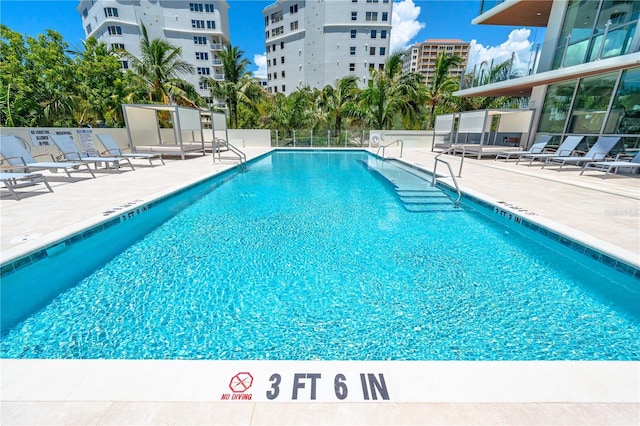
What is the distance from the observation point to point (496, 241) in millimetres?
5004

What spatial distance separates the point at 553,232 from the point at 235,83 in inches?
923

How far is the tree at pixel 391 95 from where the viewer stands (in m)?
19.9

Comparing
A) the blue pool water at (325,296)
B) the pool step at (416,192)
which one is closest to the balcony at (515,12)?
the pool step at (416,192)

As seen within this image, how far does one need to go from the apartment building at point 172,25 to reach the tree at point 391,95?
2514cm

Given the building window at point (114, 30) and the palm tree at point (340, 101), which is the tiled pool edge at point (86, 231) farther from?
the building window at point (114, 30)

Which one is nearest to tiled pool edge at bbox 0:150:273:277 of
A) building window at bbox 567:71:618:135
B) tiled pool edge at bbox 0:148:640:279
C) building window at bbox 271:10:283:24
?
tiled pool edge at bbox 0:148:640:279

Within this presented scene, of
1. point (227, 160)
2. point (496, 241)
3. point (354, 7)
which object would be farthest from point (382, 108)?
point (354, 7)

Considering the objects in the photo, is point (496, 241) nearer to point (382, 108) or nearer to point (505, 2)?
point (505, 2)

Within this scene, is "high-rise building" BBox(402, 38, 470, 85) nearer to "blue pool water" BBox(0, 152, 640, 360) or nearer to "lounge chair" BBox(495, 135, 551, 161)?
"lounge chair" BBox(495, 135, 551, 161)

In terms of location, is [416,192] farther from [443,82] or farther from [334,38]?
[334,38]

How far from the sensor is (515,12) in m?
13.5
